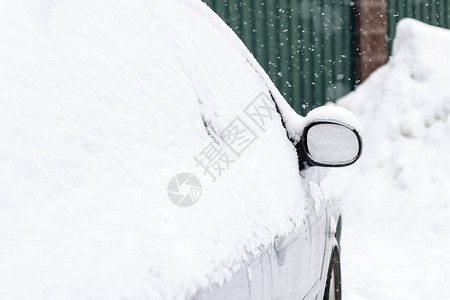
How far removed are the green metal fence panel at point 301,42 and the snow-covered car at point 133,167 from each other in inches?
254

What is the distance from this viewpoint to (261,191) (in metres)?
1.99

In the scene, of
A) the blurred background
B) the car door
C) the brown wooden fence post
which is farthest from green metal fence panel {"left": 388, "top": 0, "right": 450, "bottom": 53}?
the car door

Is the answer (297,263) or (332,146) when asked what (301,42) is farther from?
(297,263)

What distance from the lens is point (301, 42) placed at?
30.3ft

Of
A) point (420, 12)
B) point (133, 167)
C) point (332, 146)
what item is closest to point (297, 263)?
point (332, 146)

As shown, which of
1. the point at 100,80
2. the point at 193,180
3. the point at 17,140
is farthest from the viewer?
the point at 193,180

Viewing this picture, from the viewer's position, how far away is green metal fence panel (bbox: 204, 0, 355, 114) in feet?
28.9

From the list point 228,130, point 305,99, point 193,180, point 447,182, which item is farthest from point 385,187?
point 193,180

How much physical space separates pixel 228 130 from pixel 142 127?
2.11 feet

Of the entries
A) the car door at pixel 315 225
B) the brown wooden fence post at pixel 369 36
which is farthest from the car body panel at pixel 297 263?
the brown wooden fence post at pixel 369 36

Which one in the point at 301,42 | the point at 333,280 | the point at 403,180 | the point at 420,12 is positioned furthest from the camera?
the point at 420,12

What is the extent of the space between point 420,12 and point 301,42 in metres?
2.28

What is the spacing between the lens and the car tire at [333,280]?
336 cm

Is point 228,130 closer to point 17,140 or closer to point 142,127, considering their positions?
point 142,127
